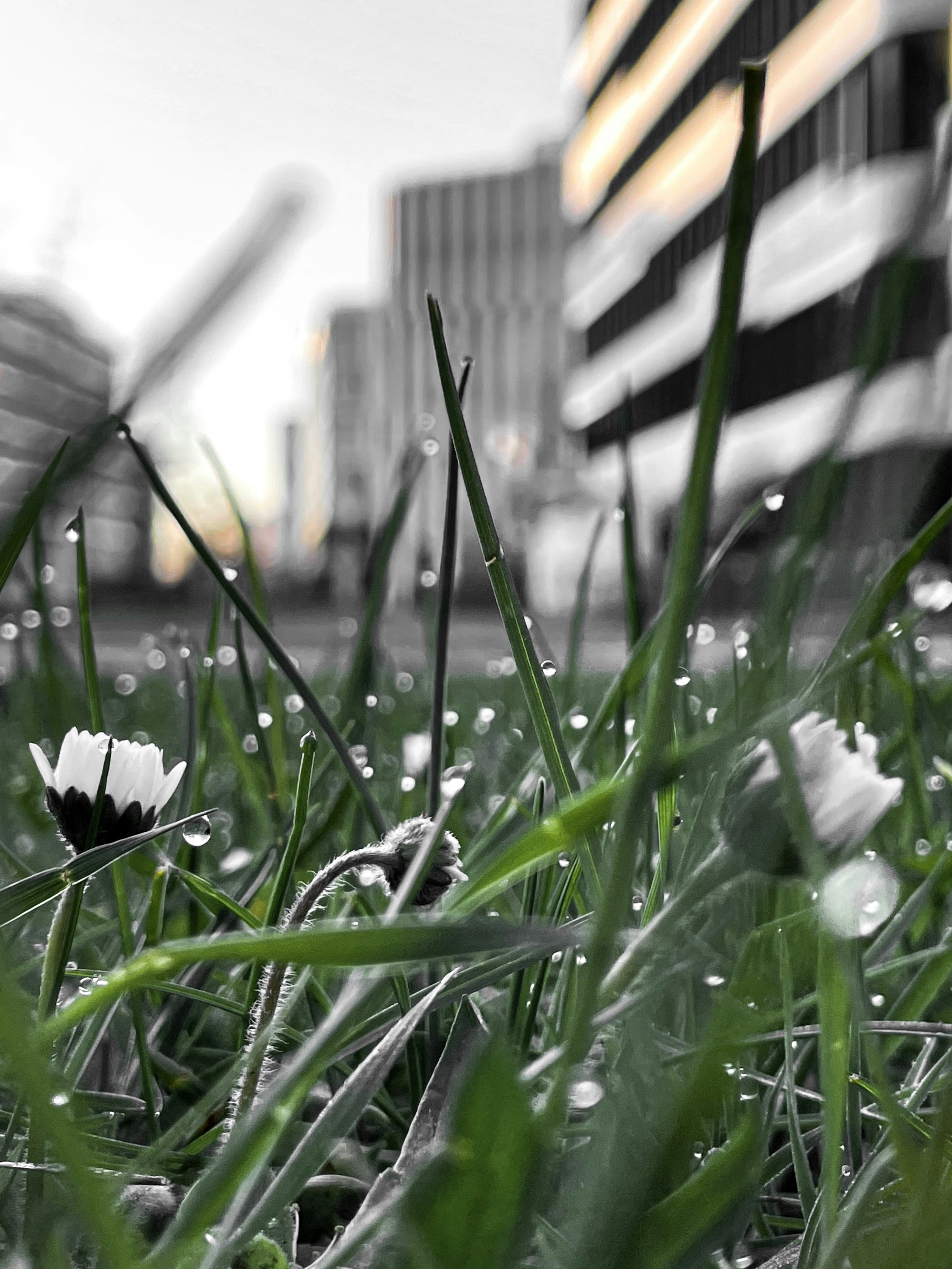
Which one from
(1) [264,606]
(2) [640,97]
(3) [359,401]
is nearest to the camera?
(1) [264,606]

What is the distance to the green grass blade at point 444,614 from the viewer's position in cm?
20

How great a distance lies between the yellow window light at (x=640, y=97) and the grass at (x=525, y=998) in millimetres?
9608

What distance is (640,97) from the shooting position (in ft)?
34.6

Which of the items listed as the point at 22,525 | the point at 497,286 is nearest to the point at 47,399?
the point at 22,525

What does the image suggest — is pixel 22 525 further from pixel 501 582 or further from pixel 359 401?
pixel 359 401

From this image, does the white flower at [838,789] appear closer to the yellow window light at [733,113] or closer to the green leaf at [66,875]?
the green leaf at [66,875]

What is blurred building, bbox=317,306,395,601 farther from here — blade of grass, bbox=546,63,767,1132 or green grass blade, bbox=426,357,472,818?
blade of grass, bbox=546,63,767,1132

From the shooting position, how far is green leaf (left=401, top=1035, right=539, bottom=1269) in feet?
0.25

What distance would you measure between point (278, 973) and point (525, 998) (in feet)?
0.19

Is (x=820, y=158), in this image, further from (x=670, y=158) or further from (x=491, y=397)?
(x=491, y=397)

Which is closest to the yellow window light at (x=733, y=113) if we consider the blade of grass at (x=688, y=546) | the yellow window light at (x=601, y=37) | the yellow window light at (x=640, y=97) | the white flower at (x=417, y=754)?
the yellow window light at (x=640, y=97)

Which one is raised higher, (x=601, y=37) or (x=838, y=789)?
(x=601, y=37)

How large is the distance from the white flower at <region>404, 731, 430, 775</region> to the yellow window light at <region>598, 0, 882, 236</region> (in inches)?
199

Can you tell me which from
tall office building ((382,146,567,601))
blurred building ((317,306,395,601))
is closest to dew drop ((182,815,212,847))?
blurred building ((317,306,395,601))
